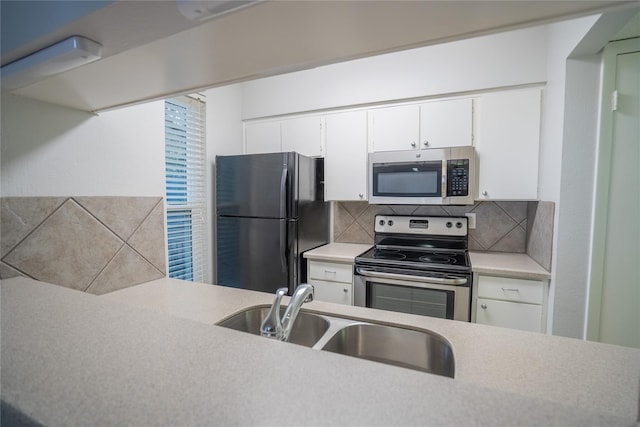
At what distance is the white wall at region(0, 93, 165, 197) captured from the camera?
38.6 inches

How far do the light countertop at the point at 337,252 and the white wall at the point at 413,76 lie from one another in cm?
132

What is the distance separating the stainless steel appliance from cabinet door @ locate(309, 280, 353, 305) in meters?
0.10

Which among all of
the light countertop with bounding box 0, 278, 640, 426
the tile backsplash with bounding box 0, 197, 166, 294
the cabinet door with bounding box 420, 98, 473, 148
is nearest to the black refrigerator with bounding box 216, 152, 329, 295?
the tile backsplash with bounding box 0, 197, 166, 294

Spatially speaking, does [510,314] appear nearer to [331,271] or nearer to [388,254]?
[388,254]

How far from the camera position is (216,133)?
269 centimetres

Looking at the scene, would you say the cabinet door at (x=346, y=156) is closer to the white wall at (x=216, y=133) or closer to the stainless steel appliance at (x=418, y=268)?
the stainless steel appliance at (x=418, y=268)

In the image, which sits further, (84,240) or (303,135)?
(303,135)

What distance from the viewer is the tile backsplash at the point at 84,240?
3.21 ft

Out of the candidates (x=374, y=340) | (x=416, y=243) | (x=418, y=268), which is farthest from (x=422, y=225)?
(x=374, y=340)

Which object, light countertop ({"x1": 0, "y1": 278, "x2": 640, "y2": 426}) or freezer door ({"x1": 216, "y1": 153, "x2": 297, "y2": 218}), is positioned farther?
freezer door ({"x1": 216, "y1": 153, "x2": 297, "y2": 218})

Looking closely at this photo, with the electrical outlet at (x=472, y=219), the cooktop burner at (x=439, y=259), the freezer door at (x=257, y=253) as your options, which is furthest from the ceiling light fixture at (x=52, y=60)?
the electrical outlet at (x=472, y=219)

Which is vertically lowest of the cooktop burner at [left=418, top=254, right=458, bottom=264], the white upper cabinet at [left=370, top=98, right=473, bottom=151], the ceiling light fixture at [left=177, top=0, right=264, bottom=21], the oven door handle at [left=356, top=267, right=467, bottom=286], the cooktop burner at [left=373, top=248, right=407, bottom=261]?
the oven door handle at [left=356, top=267, right=467, bottom=286]

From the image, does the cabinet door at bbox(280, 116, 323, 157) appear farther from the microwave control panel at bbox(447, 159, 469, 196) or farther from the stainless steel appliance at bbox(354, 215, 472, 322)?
the microwave control panel at bbox(447, 159, 469, 196)

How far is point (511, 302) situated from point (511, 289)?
88 mm
